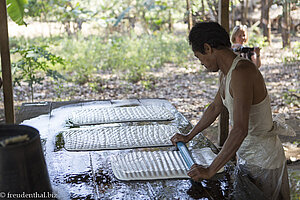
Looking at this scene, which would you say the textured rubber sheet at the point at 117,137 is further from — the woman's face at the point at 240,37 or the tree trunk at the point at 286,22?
the tree trunk at the point at 286,22

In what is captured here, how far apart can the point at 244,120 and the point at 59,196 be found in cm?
81

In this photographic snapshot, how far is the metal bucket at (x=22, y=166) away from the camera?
1071 mm

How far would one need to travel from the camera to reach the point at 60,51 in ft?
25.8

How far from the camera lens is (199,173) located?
4.76ft

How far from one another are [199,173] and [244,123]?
0.29 m

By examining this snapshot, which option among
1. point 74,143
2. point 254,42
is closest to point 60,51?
point 254,42

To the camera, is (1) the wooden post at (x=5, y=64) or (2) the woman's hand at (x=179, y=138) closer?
(2) the woman's hand at (x=179, y=138)

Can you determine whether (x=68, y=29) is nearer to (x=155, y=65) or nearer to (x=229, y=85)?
(x=155, y=65)

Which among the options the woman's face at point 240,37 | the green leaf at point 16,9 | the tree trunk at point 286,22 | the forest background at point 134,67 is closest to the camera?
the green leaf at point 16,9

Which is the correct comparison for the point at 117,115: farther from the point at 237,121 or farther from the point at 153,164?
the point at 237,121

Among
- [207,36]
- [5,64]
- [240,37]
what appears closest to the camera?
[207,36]

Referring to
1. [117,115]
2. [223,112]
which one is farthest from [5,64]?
[223,112]

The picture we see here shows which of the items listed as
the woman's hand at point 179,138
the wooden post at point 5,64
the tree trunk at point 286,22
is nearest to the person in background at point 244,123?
the woman's hand at point 179,138

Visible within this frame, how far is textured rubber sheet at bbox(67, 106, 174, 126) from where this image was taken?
2.45m
